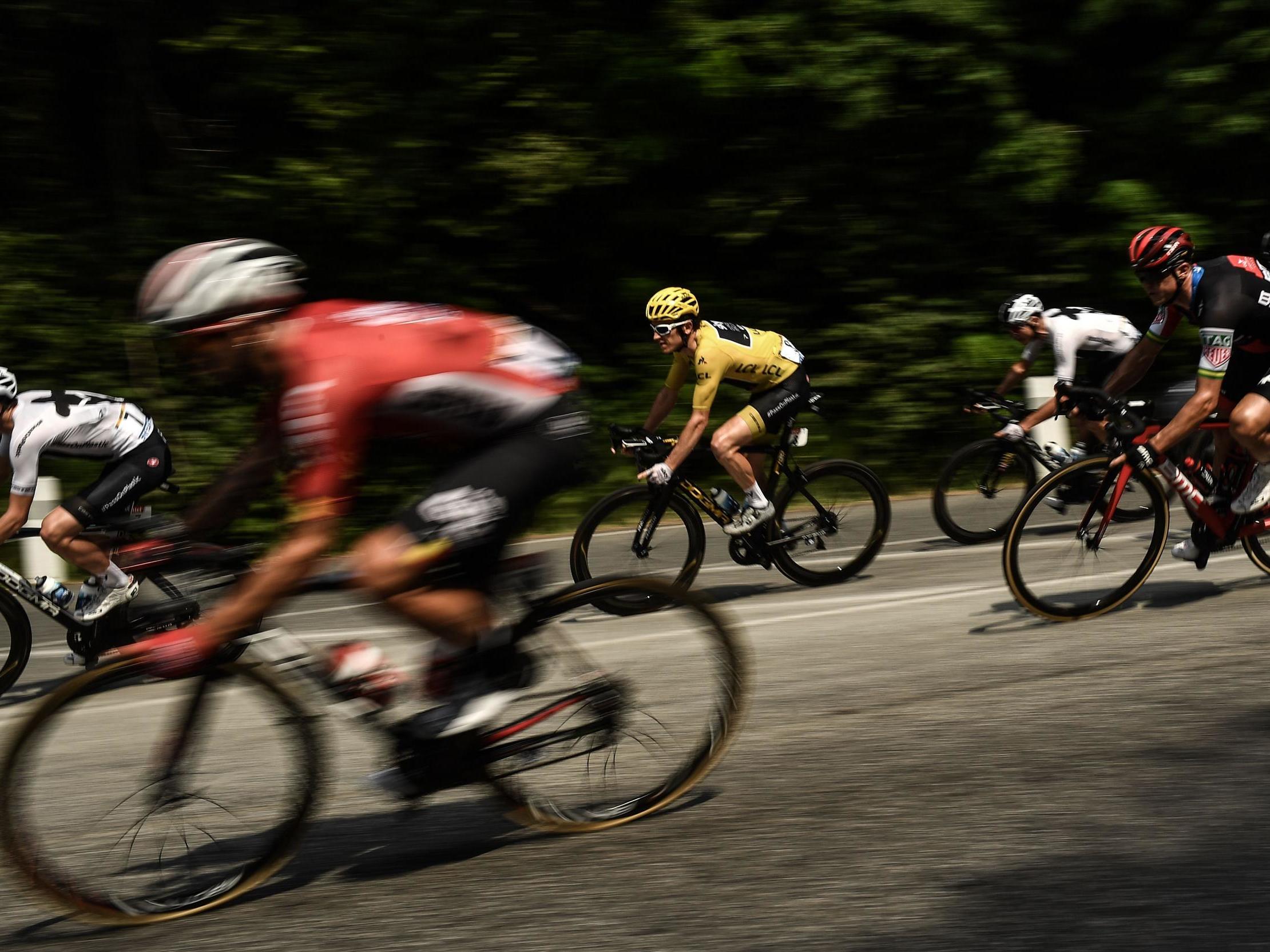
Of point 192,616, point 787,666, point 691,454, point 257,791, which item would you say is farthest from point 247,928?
point 691,454

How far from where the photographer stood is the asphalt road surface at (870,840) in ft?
11.9

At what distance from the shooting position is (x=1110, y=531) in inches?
278

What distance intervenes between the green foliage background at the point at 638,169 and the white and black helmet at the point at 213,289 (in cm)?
894

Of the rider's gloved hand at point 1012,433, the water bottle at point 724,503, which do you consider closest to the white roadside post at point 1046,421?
the rider's gloved hand at point 1012,433

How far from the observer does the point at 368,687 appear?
4012 millimetres

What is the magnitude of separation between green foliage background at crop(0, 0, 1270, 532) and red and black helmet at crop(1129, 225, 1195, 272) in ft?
A: 21.2

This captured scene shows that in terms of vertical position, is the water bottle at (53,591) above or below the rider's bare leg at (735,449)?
below

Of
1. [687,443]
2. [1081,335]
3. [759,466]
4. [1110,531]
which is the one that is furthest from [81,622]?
[1081,335]

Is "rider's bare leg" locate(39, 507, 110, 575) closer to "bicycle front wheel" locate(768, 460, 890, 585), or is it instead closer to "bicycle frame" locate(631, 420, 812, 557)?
"bicycle frame" locate(631, 420, 812, 557)

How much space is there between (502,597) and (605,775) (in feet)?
2.19

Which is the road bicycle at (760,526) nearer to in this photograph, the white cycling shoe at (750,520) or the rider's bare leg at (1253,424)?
the white cycling shoe at (750,520)

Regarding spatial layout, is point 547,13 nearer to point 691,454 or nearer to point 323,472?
point 691,454

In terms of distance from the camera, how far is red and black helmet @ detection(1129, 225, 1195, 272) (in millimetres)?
7121

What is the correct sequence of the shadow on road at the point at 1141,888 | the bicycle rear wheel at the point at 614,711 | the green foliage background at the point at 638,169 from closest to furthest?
the shadow on road at the point at 1141,888
the bicycle rear wheel at the point at 614,711
the green foliage background at the point at 638,169
